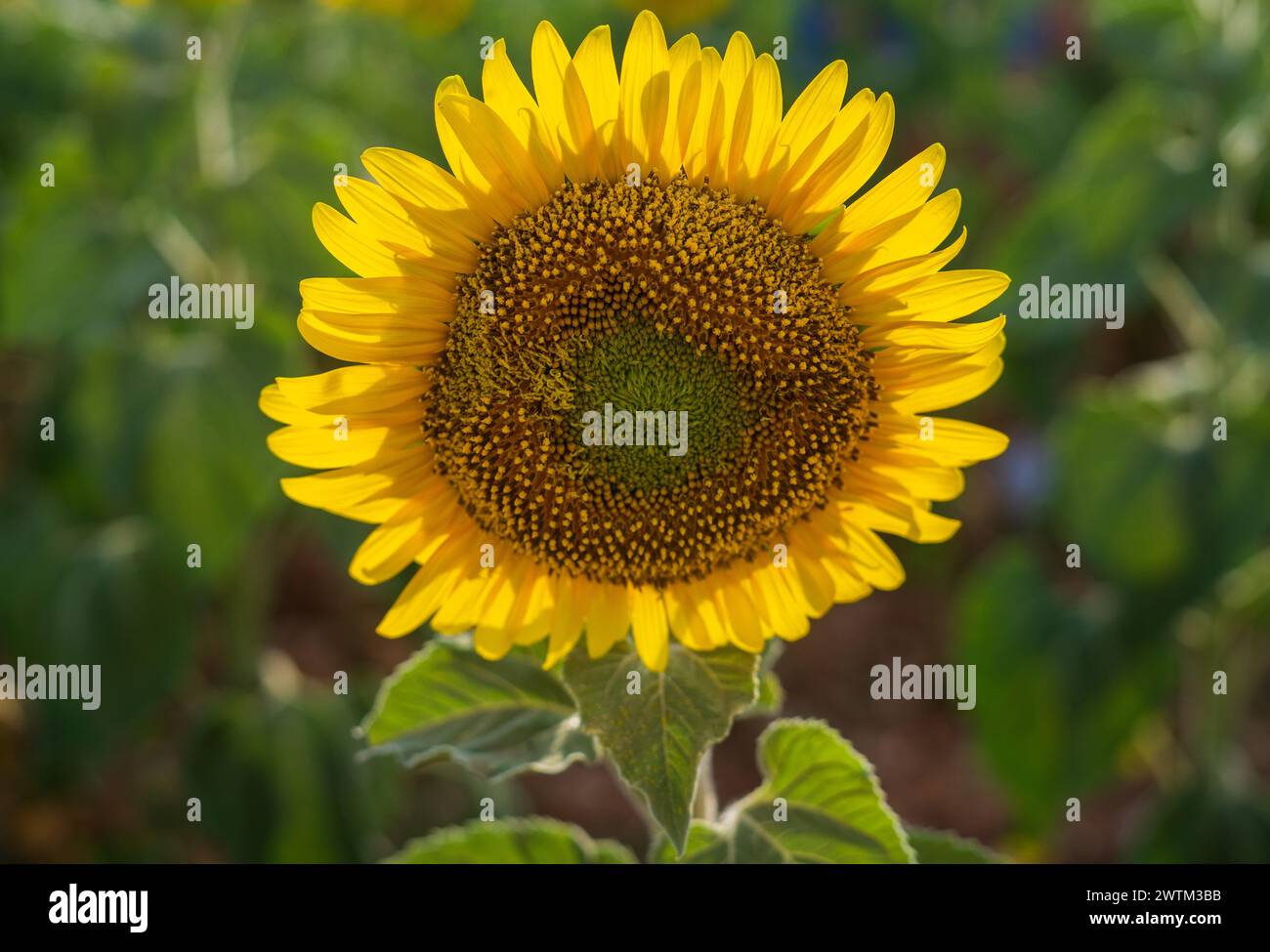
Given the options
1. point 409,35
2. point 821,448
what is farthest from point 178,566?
point 409,35

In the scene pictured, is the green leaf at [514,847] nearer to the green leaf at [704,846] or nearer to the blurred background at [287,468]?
the green leaf at [704,846]

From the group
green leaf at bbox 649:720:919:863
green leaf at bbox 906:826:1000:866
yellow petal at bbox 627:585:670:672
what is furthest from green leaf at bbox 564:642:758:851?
green leaf at bbox 906:826:1000:866

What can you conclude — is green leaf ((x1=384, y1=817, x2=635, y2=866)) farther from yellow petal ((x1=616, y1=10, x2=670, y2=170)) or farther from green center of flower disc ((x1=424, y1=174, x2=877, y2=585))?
yellow petal ((x1=616, y1=10, x2=670, y2=170))

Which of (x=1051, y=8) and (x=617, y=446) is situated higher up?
(x=1051, y=8)

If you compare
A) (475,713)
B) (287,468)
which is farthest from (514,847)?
(287,468)

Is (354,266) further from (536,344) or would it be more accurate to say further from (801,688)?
(801,688)

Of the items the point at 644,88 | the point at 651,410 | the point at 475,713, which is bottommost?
the point at 475,713

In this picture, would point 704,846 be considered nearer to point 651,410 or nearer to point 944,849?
point 944,849

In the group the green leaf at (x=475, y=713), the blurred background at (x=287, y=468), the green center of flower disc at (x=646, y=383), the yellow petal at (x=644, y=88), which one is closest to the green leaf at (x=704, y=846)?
the green leaf at (x=475, y=713)
